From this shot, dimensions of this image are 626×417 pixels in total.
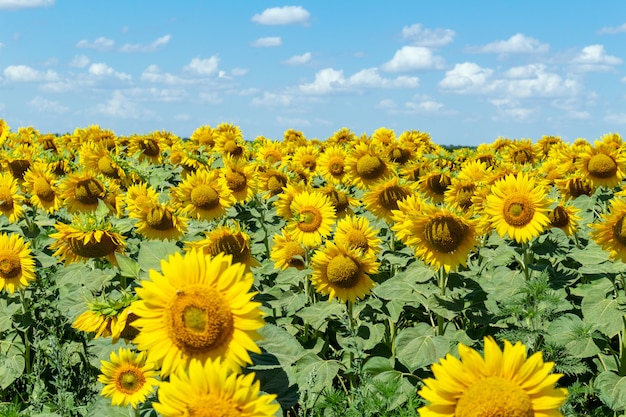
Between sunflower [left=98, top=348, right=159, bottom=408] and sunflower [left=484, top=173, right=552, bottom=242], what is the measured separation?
9.50 feet

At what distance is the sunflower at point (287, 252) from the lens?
6.21 meters

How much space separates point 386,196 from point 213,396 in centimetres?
433

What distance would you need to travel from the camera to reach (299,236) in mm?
6199

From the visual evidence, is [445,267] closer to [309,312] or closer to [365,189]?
[309,312]

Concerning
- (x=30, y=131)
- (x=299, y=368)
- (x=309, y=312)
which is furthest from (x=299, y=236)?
(x=30, y=131)

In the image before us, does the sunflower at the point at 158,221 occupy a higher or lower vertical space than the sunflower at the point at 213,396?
higher

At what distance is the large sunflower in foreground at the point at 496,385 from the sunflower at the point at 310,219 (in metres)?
3.47

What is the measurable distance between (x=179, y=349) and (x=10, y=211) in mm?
5632

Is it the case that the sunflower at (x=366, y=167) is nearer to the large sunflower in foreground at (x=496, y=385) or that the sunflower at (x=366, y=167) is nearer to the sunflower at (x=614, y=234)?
the sunflower at (x=614, y=234)

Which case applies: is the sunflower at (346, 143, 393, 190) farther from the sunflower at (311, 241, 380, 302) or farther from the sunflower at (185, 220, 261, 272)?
the sunflower at (185, 220, 261, 272)

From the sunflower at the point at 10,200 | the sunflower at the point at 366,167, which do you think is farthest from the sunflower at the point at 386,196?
the sunflower at the point at 10,200

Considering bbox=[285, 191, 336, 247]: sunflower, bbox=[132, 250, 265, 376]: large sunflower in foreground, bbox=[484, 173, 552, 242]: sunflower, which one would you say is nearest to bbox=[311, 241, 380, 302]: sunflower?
bbox=[285, 191, 336, 247]: sunflower

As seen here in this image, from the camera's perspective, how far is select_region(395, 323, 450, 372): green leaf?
14.9 feet

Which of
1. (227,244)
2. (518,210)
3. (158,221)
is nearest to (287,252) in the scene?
(158,221)
